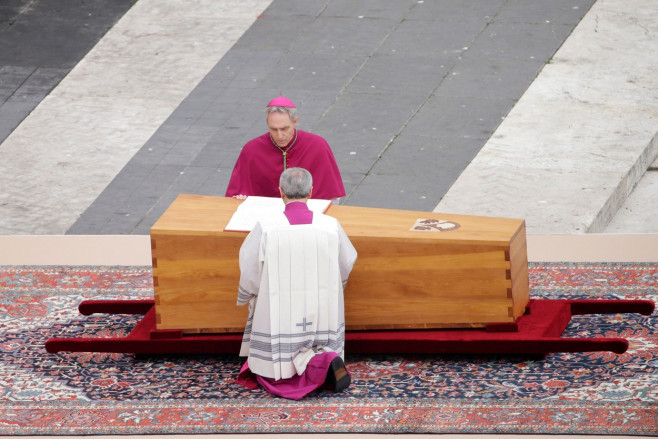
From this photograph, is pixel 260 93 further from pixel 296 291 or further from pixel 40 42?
pixel 296 291

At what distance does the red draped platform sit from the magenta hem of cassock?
0.33 metres

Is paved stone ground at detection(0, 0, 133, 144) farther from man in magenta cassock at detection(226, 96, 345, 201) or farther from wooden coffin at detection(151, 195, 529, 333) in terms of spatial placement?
wooden coffin at detection(151, 195, 529, 333)

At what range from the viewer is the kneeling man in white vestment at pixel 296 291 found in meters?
6.50

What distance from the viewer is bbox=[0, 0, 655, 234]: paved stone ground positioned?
10047mm

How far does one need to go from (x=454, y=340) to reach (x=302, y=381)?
33.7 inches

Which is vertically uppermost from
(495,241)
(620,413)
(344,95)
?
(344,95)

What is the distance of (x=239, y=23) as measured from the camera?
12.7 m

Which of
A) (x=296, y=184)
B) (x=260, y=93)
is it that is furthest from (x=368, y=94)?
(x=296, y=184)

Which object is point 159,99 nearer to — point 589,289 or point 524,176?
point 524,176

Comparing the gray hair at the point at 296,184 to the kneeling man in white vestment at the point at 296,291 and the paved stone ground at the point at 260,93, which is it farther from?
the paved stone ground at the point at 260,93

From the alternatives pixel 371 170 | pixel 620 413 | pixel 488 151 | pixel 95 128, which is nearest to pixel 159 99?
pixel 95 128

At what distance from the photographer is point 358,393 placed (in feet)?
21.4

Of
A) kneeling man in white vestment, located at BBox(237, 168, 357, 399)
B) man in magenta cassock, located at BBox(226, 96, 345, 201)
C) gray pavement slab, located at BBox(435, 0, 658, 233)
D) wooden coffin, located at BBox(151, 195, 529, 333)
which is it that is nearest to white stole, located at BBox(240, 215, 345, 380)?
kneeling man in white vestment, located at BBox(237, 168, 357, 399)

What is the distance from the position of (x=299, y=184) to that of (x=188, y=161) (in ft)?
13.2
